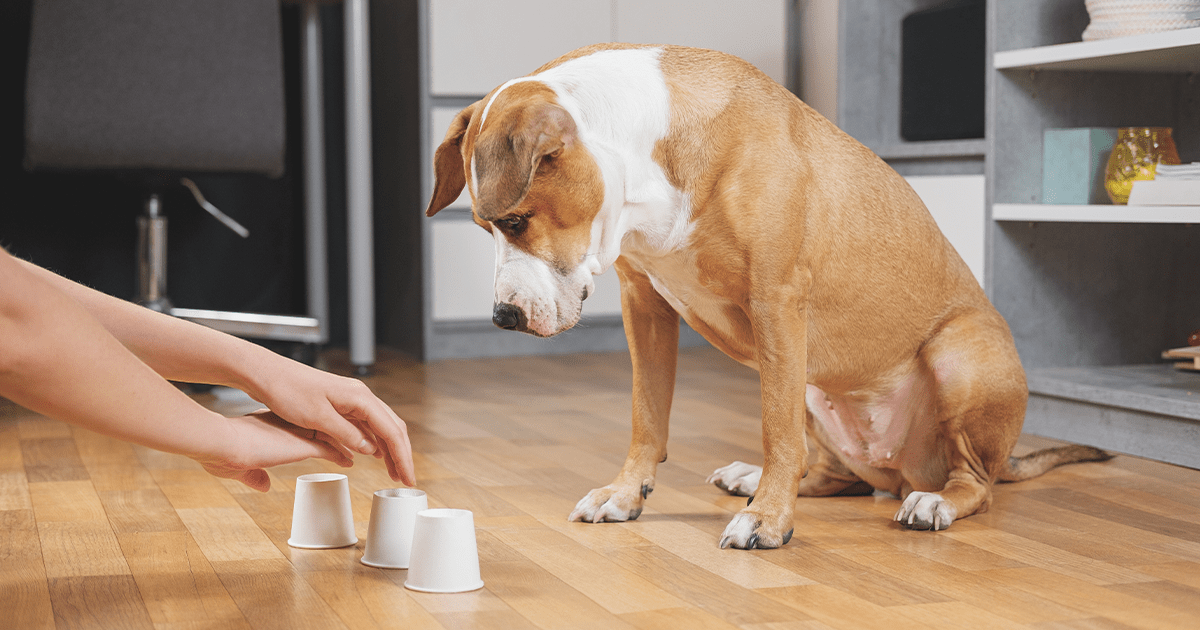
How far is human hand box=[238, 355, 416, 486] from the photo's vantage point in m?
1.05

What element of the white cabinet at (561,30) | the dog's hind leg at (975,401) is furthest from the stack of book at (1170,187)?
the white cabinet at (561,30)

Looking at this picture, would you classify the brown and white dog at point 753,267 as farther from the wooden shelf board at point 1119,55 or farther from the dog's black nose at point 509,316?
→ the wooden shelf board at point 1119,55

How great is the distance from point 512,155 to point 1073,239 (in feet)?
5.57

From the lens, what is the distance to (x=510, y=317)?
4.60 ft

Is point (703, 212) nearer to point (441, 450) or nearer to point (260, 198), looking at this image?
point (441, 450)

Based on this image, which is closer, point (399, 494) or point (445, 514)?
point (445, 514)

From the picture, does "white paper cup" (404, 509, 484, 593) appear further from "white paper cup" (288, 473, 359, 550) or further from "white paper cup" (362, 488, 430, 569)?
"white paper cup" (288, 473, 359, 550)

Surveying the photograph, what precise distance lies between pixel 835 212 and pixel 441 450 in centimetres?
94

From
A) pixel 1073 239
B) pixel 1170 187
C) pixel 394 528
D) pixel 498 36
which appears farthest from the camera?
pixel 498 36

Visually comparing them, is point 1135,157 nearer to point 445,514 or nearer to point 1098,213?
point 1098,213

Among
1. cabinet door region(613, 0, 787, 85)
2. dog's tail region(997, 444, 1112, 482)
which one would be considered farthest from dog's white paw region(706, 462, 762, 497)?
cabinet door region(613, 0, 787, 85)

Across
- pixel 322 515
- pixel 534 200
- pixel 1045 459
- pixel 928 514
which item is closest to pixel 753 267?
pixel 534 200

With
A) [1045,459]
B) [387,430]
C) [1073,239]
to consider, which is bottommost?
[1045,459]

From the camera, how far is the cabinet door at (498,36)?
3660 millimetres
